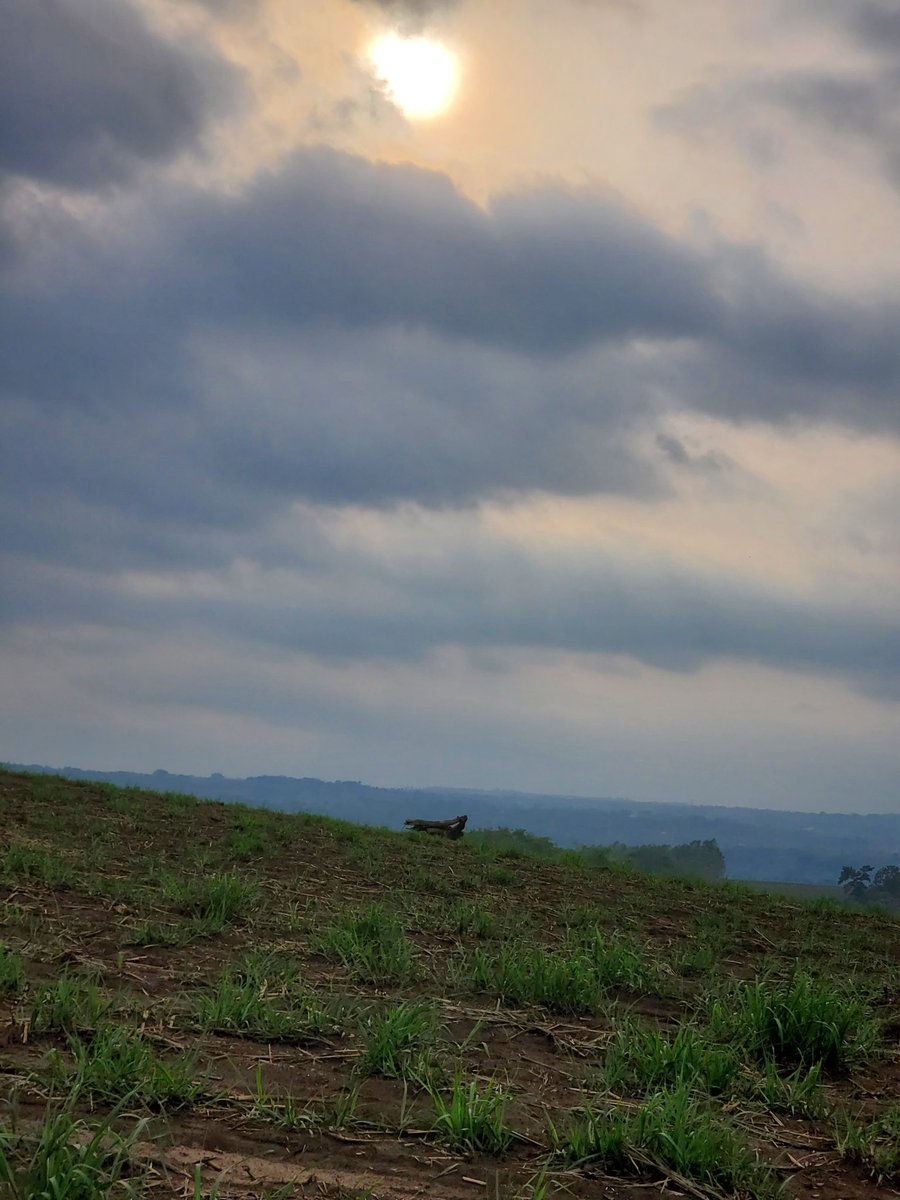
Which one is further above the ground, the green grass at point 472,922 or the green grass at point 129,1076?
the green grass at point 129,1076

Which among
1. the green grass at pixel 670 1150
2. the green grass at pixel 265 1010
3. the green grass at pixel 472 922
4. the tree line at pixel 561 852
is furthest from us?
the tree line at pixel 561 852

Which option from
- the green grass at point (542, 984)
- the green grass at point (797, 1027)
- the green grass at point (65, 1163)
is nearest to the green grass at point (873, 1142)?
the green grass at point (797, 1027)

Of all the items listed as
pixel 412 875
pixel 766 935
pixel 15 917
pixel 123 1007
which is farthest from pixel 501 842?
pixel 123 1007

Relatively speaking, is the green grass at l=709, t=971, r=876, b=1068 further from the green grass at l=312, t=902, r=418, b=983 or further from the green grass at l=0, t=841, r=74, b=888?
the green grass at l=0, t=841, r=74, b=888

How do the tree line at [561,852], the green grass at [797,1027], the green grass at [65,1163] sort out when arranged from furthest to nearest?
the tree line at [561,852]
the green grass at [797,1027]
the green grass at [65,1163]

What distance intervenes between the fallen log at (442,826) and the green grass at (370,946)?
13.3 m

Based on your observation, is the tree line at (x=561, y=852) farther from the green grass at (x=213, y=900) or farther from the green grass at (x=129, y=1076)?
the green grass at (x=129, y=1076)

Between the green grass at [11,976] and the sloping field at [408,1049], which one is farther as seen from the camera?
the green grass at [11,976]

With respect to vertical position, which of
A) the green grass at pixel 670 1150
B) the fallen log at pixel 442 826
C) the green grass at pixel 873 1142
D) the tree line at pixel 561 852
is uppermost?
the green grass at pixel 670 1150

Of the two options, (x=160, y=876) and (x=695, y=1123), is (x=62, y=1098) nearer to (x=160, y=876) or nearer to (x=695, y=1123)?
(x=695, y=1123)

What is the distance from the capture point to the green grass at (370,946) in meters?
7.54

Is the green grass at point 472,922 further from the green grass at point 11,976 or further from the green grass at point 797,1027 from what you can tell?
the green grass at point 11,976

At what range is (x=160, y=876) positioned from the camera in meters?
10.7

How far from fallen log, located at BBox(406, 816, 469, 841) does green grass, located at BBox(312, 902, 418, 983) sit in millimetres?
13258
